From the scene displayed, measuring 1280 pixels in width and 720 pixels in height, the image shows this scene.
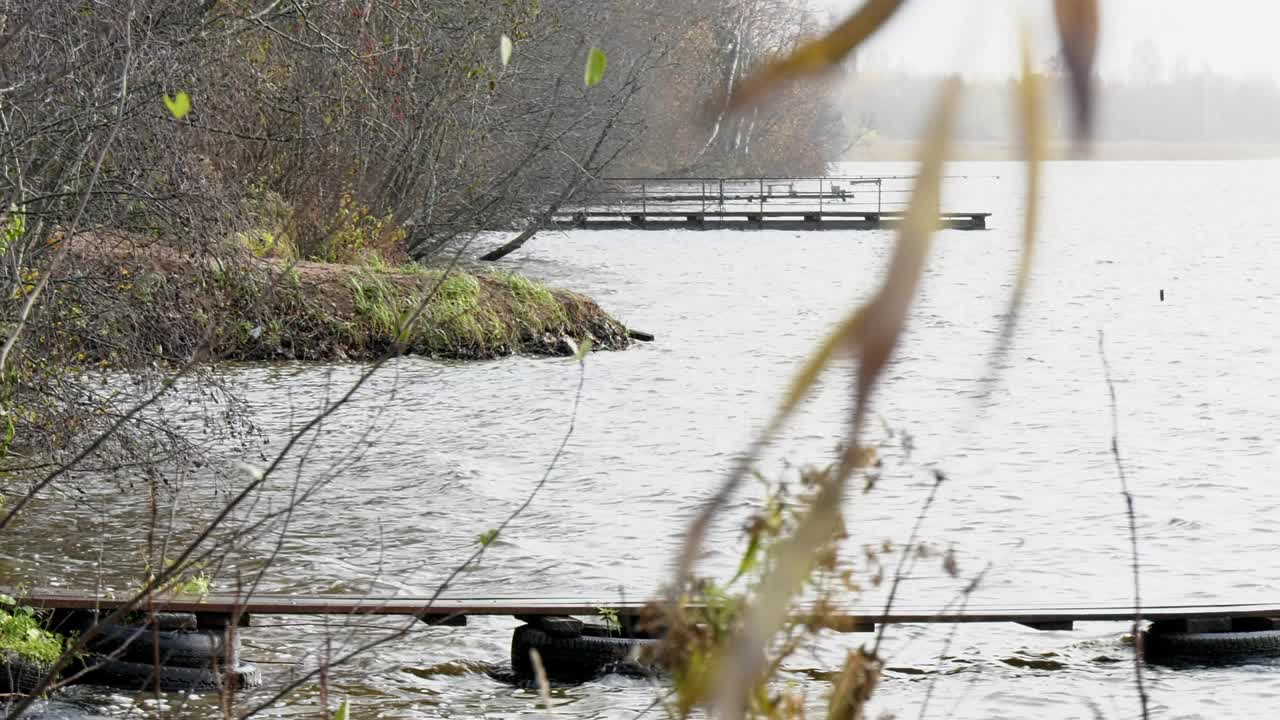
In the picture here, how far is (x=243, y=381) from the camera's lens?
706 inches

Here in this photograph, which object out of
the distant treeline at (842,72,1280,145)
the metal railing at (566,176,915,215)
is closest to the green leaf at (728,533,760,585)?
the distant treeline at (842,72,1280,145)

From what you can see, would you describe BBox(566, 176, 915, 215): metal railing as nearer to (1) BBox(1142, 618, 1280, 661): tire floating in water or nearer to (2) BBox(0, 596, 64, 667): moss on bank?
(1) BBox(1142, 618, 1280, 661): tire floating in water

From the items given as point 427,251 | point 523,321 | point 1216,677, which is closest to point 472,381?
point 523,321

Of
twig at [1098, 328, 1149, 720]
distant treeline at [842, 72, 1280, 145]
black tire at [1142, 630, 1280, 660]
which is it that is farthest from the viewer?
black tire at [1142, 630, 1280, 660]

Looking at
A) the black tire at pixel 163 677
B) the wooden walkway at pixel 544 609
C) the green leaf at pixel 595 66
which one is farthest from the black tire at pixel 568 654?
the green leaf at pixel 595 66

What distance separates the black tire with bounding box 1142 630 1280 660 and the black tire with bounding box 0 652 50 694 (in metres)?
5.67

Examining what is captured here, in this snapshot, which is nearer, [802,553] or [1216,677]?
[802,553]

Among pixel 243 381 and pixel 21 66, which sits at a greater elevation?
pixel 21 66

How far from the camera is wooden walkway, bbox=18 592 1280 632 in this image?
7637 mm

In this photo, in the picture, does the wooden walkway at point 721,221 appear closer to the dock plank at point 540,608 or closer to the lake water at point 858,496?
the lake water at point 858,496

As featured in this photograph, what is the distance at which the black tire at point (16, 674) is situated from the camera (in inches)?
271

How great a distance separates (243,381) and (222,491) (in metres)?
5.73

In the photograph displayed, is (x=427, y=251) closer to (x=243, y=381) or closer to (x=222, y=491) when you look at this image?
(x=243, y=381)

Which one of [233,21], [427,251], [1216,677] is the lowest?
[1216,677]
